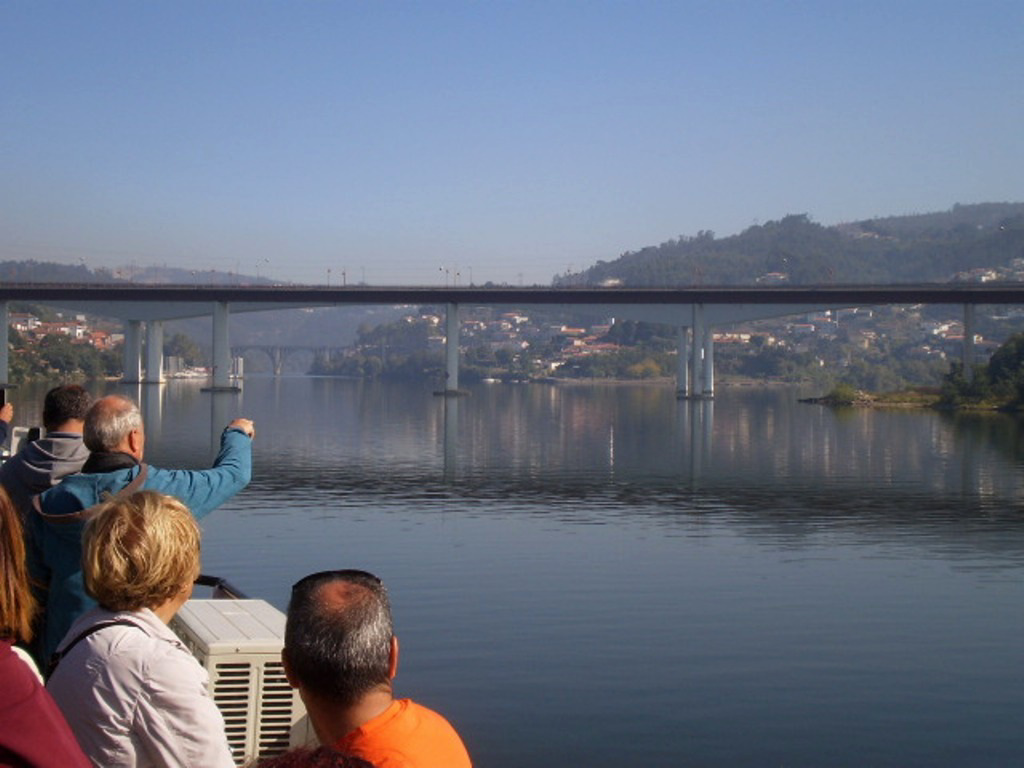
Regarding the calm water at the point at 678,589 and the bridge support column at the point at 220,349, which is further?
the bridge support column at the point at 220,349

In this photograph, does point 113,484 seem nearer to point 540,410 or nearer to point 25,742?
point 25,742

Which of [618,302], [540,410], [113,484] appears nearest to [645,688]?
[113,484]

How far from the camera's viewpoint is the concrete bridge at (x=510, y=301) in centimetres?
7475

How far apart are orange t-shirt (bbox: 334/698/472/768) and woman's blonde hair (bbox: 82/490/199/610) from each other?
0.73 metres

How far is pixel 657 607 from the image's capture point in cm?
→ 1292

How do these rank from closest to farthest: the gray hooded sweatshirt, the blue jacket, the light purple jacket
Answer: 1. the light purple jacket
2. the blue jacket
3. the gray hooded sweatshirt

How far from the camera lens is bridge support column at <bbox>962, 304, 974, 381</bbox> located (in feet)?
232

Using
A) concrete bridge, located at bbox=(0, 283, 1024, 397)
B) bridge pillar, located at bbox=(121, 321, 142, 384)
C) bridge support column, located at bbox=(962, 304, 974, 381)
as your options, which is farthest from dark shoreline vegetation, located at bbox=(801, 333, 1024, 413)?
bridge pillar, located at bbox=(121, 321, 142, 384)

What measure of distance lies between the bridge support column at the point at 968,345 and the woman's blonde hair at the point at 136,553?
7109 centimetres

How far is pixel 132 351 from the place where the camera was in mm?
88188

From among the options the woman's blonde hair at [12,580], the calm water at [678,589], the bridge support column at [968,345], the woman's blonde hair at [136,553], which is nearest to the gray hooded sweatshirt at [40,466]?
the woman's blonde hair at [136,553]

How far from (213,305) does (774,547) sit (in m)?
66.2

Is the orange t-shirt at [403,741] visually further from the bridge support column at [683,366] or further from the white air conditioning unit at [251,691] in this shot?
the bridge support column at [683,366]

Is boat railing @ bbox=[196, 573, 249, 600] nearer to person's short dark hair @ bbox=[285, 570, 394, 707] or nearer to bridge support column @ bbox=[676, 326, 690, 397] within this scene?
person's short dark hair @ bbox=[285, 570, 394, 707]
